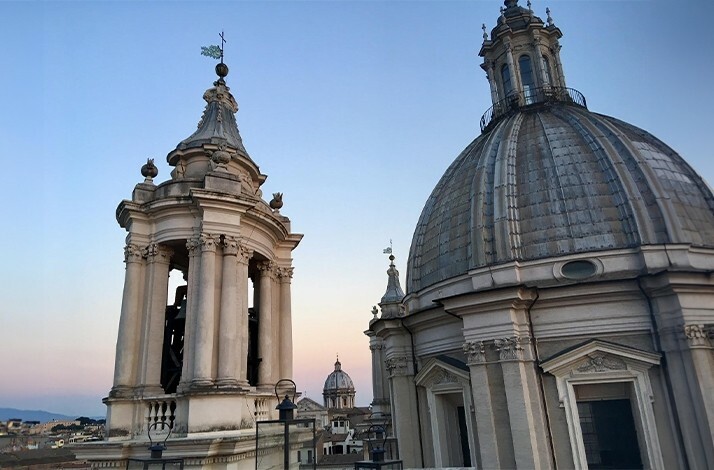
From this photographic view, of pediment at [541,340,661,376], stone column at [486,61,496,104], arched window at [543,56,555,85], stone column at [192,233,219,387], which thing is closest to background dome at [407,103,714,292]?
pediment at [541,340,661,376]

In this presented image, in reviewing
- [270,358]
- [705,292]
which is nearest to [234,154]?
[270,358]

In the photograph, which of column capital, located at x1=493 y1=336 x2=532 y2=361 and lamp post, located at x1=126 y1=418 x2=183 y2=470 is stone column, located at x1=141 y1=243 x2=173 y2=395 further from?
column capital, located at x1=493 y1=336 x2=532 y2=361

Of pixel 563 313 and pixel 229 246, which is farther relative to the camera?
pixel 563 313

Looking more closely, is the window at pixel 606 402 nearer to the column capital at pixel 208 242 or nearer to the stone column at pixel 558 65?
the column capital at pixel 208 242

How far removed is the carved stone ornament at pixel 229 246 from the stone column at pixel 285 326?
3169mm

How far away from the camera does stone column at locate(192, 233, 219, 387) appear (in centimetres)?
1112

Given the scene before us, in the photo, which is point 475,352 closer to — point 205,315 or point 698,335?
point 698,335

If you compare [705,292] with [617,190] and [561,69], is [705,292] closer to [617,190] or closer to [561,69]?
[617,190]

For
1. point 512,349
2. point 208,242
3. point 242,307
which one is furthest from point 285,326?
point 512,349

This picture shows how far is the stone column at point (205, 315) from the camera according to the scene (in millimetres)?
11125

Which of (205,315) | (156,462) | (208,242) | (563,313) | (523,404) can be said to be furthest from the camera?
(563,313)

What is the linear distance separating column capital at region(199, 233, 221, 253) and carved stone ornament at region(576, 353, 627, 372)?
11.9m

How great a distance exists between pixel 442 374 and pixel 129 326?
1145 cm

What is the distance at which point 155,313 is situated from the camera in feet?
40.8
